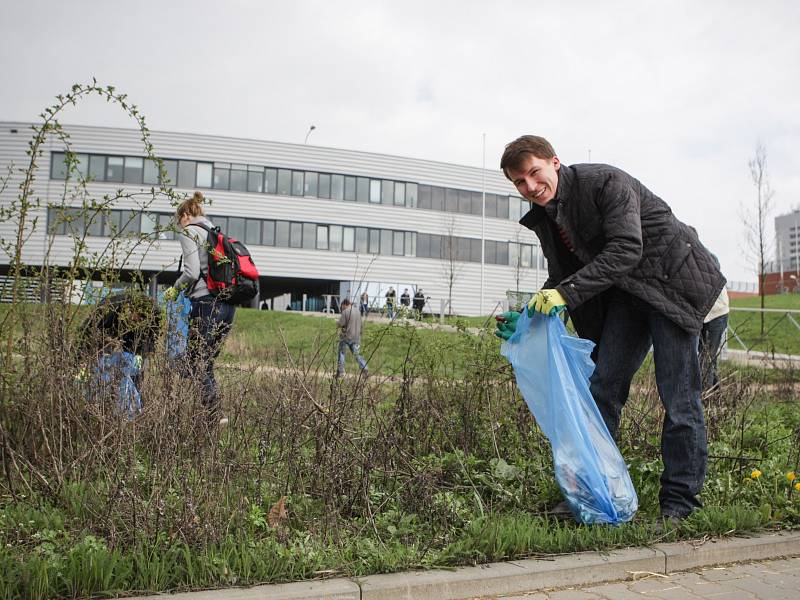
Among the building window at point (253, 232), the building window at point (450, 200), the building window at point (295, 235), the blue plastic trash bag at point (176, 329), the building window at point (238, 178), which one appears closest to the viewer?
the blue plastic trash bag at point (176, 329)

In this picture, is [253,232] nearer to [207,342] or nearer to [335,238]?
[335,238]

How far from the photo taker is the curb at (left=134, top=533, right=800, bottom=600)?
2.76m

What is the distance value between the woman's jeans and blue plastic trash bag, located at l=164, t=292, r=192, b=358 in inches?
1.9

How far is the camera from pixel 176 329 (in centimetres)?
434

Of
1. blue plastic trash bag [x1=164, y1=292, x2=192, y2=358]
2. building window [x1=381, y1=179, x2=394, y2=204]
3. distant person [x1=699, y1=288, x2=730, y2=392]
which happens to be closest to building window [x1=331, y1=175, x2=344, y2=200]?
building window [x1=381, y1=179, x2=394, y2=204]

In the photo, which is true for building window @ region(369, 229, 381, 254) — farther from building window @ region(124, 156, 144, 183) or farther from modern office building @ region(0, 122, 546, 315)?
building window @ region(124, 156, 144, 183)

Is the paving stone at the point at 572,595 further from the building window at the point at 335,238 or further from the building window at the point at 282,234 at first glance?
the building window at the point at 335,238

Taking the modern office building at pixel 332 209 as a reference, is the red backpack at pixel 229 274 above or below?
below

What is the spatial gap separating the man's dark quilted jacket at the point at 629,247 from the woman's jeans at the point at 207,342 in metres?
1.88

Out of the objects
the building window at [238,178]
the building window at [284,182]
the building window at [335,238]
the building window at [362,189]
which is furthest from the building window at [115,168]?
the building window at [362,189]

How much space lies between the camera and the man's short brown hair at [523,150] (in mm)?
3676

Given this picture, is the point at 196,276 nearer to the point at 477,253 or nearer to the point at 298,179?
the point at 298,179

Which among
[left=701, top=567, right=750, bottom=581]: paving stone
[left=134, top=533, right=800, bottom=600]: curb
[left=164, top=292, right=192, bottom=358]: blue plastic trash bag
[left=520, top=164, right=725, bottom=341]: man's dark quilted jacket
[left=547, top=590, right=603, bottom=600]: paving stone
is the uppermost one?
[left=520, top=164, right=725, bottom=341]: man's dark quilted jacket

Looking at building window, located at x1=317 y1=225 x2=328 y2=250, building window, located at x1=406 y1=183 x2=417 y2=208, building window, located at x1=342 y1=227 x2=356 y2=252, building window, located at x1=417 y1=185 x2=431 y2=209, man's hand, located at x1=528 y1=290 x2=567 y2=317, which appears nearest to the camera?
man's hand, located at x1=528 y1=290 x2=567 y2=317
